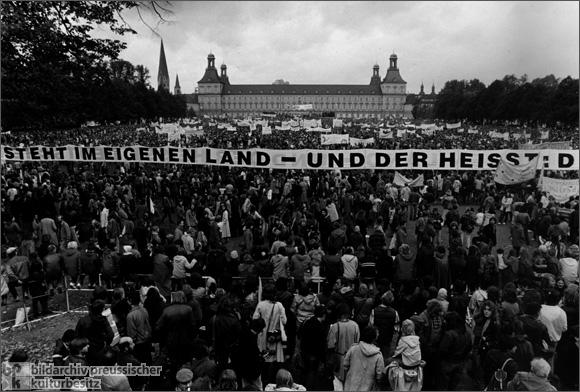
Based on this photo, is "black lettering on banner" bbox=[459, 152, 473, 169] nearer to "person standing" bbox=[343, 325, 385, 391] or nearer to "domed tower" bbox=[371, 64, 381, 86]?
"person standing" bbox=[343, 325, 385, 391]

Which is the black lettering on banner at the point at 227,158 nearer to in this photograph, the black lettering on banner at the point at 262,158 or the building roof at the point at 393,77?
the black lettering on banner at the point at 262,158

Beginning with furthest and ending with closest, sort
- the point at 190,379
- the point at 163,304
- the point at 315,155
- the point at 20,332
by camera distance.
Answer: the point at 315,155 < the point at 20,332 < the point at 163,304 < the point at 190,379

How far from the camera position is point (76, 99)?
1195cm

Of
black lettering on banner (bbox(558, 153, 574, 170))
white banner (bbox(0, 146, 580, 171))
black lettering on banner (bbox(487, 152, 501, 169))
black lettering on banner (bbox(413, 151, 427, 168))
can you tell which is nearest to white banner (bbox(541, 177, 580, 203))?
white banner (bbox(0, 146, 580, 171))

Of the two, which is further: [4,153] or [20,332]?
[4,153]

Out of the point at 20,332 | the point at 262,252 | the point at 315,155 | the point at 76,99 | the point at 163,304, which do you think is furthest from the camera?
the point at 315,155

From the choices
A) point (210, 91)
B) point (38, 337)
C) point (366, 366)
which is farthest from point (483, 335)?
point (210, 91)

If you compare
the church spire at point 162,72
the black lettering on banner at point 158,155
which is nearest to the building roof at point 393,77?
the church spire at point 162,72

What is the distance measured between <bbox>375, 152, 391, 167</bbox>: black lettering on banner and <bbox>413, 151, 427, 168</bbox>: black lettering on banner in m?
0.68

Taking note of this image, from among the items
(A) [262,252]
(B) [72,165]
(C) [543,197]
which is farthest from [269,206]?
(B) [72,165]

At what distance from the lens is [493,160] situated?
1286 centimetres

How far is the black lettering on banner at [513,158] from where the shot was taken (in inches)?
517

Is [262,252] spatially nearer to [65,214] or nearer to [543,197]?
[65,214]

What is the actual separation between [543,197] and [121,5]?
38.8 ft
